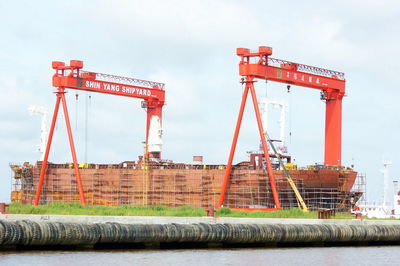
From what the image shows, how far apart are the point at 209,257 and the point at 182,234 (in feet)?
9.61

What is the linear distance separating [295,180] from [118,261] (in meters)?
31.1

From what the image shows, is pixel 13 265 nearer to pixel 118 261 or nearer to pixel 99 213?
pixel 118 261

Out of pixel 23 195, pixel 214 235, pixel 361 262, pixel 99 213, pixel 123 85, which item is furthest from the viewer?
pixel 23 195

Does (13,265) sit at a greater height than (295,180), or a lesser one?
lesser

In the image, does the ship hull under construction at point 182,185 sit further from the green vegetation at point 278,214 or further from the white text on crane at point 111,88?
the green vegetation at point 278,214

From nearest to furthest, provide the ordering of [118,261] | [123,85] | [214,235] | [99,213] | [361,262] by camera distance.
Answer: [118,261]
[361,262]
[214,235]
[99,213]
[123,85]

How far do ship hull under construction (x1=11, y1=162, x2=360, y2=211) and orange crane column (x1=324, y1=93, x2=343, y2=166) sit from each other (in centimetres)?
101

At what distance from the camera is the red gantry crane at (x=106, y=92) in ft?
214

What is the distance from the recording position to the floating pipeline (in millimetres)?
32469

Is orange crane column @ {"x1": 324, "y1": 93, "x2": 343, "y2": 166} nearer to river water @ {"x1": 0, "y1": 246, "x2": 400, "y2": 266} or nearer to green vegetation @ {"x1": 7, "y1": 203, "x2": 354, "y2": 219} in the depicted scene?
green vegetation @ {"x1": 7, "y1": 203, "x2": 354, "y2": 219}

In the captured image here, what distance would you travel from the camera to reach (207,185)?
6344 centimetres

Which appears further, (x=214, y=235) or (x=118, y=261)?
(x=214, y=235)

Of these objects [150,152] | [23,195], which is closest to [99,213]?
[150,152]

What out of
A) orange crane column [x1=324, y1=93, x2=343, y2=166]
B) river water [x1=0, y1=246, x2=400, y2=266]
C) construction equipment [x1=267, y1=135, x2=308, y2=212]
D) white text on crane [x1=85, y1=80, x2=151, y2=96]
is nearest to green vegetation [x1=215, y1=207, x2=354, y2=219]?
construction equipment [x1=267, y1=135, x2=308, y2=212]
